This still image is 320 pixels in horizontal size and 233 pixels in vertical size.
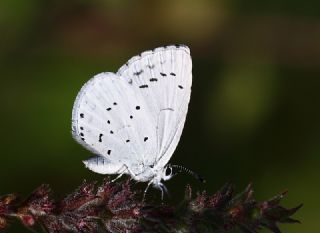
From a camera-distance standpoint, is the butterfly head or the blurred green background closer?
the butterfly head

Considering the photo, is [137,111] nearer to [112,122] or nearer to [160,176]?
[112,122]

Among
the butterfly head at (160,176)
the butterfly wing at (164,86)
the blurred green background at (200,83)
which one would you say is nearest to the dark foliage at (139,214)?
the butterfly head at (160,176)

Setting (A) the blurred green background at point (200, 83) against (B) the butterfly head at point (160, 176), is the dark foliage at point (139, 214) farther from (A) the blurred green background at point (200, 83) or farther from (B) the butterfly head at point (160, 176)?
(A) the blurred green background at point (200, 83)

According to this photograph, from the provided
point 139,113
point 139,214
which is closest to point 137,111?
point 139,113

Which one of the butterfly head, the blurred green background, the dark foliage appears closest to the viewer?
the dark foliage

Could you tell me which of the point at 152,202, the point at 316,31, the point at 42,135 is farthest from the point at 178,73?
the point at 316,31

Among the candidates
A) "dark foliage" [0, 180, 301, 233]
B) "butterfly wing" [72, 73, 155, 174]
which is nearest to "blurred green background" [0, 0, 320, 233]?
"butterfly wing" [72, 73, 155, 174]

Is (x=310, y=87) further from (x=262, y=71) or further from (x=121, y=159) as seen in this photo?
(x=121, y=159)

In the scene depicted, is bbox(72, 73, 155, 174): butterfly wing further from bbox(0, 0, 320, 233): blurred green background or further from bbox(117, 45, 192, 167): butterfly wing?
bbox(0, 0, 320, 233): blurred green background
